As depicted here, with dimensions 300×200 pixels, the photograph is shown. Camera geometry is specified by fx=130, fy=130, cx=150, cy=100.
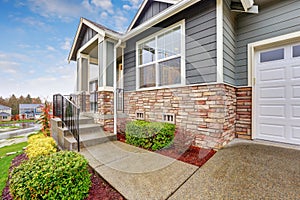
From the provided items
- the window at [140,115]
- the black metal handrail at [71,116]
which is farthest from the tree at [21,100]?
the window at [140,115]

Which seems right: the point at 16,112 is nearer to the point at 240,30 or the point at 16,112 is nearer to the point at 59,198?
the point at 59,198

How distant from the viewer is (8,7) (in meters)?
4.42

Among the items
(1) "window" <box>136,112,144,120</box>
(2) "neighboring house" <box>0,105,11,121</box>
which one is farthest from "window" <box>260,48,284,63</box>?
(2) "neighboring house" <box>0,105,11,121</box>

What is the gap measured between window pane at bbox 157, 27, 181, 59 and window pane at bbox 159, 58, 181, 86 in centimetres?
24

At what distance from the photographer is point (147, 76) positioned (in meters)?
4.66

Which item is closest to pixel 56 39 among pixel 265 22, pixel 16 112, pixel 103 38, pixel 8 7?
pixel 8 7

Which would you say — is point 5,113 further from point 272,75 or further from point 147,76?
point 272,75

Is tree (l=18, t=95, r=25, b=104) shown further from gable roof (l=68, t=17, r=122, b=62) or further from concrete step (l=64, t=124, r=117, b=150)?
concrete step (l=64, t=124, r=117, b=150)

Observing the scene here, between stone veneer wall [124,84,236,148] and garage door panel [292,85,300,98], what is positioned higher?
garage door panel [292,85,300,98]

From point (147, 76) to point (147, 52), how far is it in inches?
33.9

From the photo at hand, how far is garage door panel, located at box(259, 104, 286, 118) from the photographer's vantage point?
3246 millimetres

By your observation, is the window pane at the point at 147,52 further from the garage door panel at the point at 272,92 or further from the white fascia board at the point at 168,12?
the garage door panel at the point at 272,92

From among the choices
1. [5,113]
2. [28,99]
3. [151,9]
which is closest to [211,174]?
[151,9]

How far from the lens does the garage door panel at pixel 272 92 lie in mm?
3262
